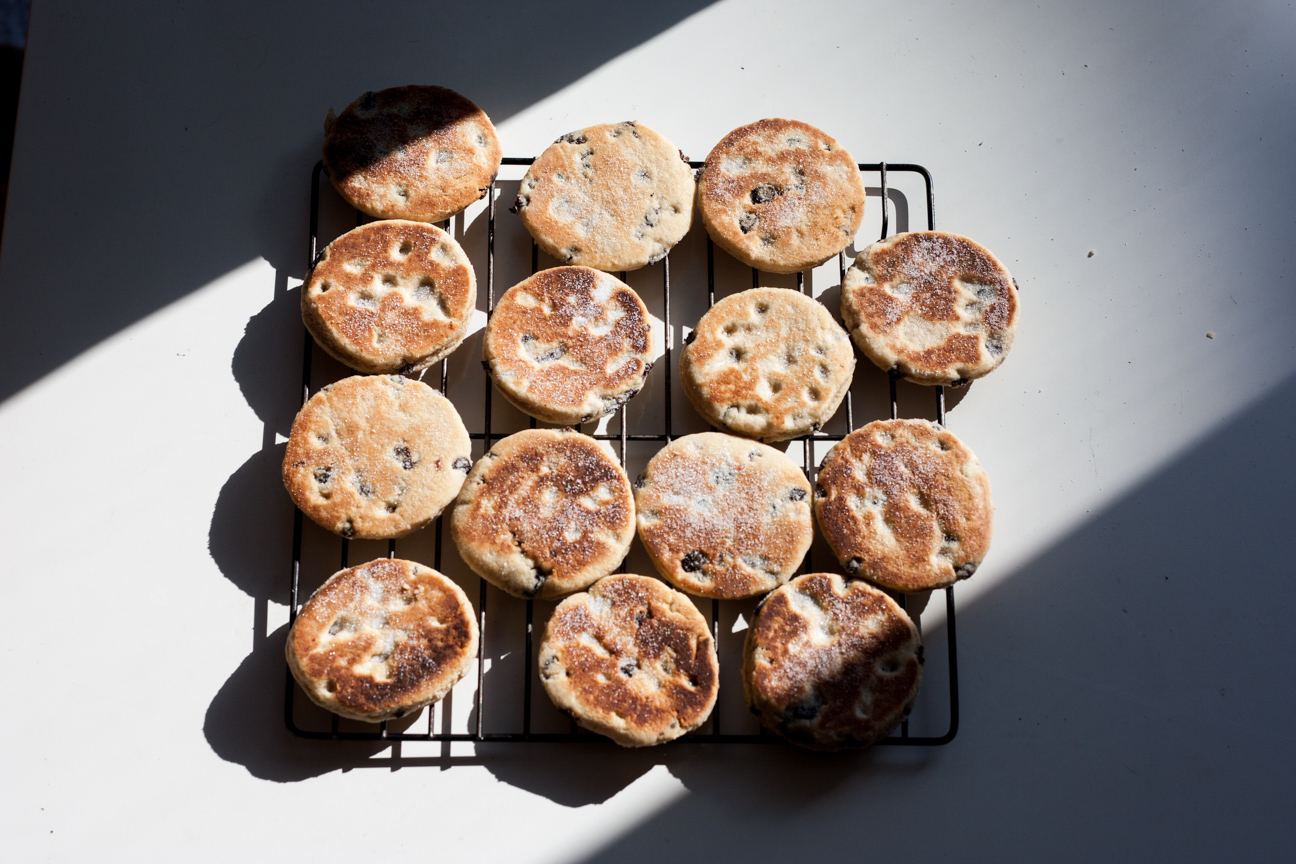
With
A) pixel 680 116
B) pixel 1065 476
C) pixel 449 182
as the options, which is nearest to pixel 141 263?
pixel 449 182

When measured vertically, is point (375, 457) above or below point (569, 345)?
below

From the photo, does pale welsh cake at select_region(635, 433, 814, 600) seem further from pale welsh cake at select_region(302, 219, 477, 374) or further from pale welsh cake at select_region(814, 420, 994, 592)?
pale welsh cake at select_region(302, 219, 477, 374)

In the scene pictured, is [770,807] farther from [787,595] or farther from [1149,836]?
[1149,836]

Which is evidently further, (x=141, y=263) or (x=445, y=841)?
(x=141, y=263)

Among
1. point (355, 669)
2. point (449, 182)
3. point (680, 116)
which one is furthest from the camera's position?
point (680, 116)

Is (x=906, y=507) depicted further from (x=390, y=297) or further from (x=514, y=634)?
(x=390, y=297)

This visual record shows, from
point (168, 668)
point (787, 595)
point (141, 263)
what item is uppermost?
point (141, 263)

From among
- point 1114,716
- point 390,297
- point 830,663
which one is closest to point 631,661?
point 830,663
